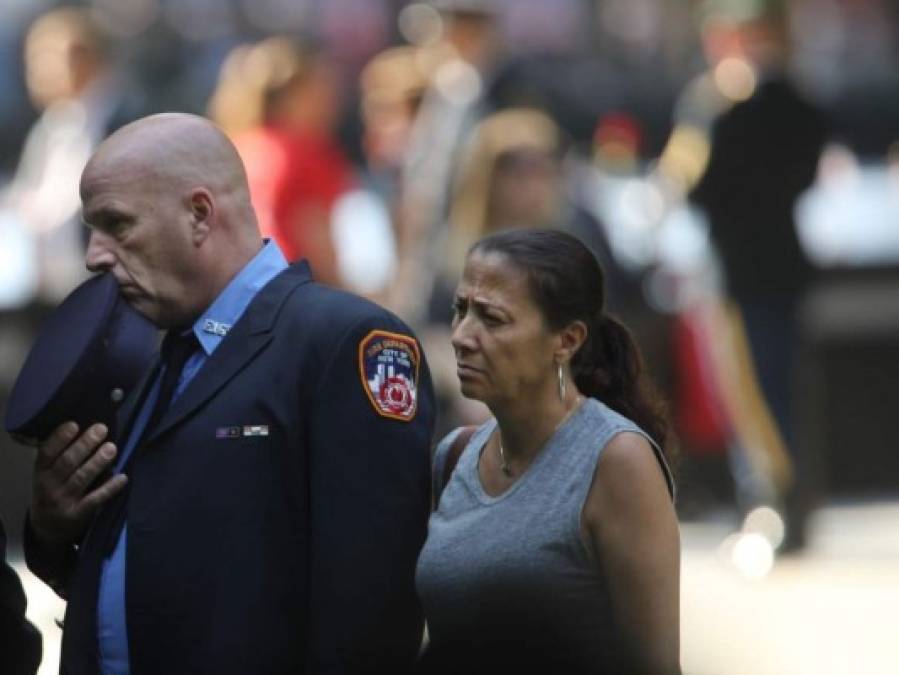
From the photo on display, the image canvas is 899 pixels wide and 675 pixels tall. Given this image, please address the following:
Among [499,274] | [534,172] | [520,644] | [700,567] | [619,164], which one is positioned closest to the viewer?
[520,644]

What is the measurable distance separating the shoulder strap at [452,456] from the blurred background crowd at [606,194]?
175 inches

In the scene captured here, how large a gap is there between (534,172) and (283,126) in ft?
6.85

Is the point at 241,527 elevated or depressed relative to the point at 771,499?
elevated

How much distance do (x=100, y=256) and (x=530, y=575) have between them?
36.0 inches

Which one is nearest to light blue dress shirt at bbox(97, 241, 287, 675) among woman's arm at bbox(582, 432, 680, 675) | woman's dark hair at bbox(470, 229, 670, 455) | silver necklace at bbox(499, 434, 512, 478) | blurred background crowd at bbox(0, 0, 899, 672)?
woman's dark hair at bbox(470, 229, 670, 455)

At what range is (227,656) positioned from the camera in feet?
14.2

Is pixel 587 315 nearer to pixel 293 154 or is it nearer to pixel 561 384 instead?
pixel 561 384

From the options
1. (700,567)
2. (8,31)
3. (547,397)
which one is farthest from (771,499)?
(547,397)

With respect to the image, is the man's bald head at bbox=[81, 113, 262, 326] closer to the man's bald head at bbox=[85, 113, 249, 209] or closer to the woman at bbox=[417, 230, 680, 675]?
the man's bald head at bbox=[85, 113, 249, 209]

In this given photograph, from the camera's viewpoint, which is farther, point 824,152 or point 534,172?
point 824,152

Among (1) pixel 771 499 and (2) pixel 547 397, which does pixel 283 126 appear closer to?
(1) pixel 771 499

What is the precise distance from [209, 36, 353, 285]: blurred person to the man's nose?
20.7 ft

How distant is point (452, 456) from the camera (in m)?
4.78

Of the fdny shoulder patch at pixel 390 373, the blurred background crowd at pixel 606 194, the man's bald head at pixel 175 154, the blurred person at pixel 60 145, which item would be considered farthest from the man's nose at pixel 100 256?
the blurred person at pixel 60 145
